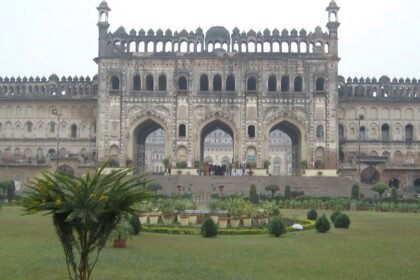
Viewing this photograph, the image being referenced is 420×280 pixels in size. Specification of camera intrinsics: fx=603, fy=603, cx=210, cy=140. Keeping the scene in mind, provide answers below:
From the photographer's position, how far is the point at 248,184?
39219 mm

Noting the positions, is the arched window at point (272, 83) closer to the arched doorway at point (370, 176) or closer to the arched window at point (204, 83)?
the arched window at point (204, 83)

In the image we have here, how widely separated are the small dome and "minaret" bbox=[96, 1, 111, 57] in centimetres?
804

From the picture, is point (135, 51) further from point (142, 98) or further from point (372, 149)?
point (372, 149)

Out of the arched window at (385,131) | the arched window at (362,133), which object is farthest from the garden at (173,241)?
the arched window at (385,131)

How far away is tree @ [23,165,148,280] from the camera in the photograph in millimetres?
8422

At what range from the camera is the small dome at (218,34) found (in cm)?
4756

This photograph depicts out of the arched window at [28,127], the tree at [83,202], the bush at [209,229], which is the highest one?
the arched window at [28,127]

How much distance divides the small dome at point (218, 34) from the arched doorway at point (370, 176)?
1521 cm

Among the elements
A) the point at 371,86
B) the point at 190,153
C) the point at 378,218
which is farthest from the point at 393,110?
the point at 378,218

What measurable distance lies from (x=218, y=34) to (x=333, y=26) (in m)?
8.96

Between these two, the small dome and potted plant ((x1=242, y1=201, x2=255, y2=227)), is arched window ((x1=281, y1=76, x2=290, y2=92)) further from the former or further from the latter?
potted plant ((x1=242, y1=201, x2=255, y2=227))

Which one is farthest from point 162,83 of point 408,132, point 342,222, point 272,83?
point 342,222

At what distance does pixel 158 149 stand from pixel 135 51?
39.7 metres

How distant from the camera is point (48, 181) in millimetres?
8391
